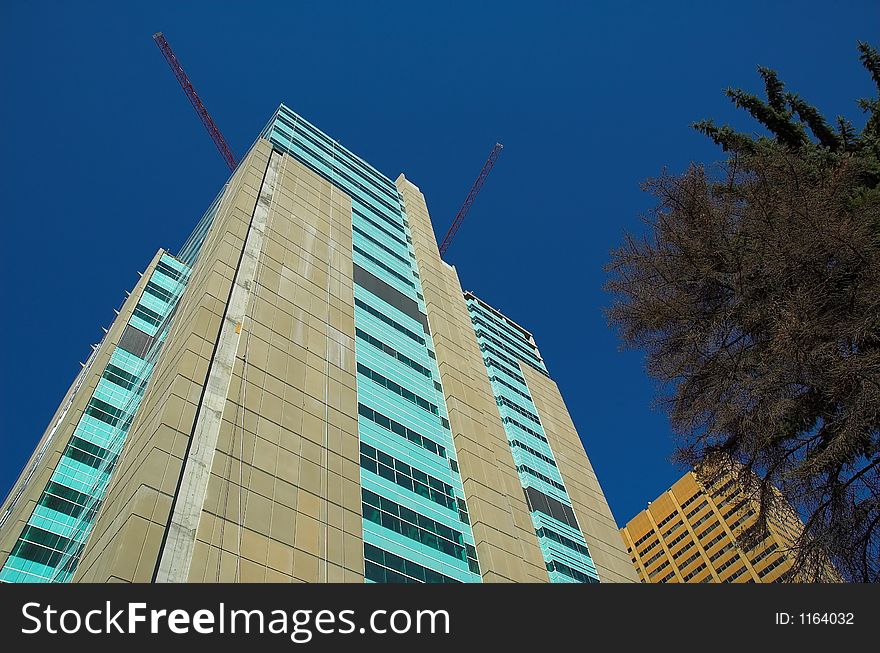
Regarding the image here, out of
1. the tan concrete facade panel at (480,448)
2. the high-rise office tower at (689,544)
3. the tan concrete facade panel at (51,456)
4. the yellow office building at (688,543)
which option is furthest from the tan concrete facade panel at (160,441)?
the high-rise office tower at (689,544)

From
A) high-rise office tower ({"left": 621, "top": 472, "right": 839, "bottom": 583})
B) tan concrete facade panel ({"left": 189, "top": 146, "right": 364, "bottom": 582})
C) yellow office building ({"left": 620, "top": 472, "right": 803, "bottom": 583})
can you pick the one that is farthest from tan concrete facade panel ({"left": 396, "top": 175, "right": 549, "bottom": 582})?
high-rise office tower ({"left": 621, "top": 472, "right": 839, "bottom": 583})

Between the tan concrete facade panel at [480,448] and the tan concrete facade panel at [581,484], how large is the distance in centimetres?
984

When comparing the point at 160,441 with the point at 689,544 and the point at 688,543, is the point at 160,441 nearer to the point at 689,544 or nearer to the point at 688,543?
the point at 689,544

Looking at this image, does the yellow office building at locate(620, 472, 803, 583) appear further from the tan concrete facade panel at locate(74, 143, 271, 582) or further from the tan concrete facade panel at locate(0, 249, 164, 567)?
the tan concrete facade panel at locate(74, 143, 271, 582)

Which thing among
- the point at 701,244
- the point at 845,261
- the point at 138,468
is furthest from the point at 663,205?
the point at 138,468

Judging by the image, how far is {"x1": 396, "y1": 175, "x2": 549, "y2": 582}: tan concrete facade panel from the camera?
2894 cm

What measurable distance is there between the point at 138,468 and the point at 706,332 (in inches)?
721

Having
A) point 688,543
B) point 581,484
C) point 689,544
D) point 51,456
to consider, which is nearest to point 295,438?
point 51,456

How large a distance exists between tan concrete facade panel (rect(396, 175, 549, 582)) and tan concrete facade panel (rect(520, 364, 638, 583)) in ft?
32.3

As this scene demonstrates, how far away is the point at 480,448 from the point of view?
114 feet
